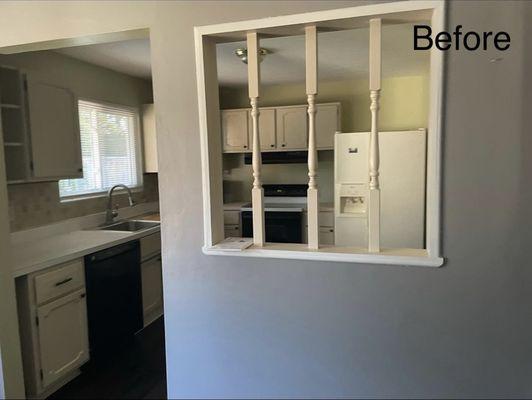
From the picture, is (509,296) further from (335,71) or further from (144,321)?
(335,71)

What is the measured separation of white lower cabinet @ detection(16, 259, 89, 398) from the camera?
217 cm

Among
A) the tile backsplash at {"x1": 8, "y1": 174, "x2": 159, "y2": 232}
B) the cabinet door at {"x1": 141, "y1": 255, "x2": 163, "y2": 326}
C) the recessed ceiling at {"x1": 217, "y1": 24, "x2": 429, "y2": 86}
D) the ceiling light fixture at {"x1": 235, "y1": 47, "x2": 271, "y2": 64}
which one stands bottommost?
the cabinet door at {"x1": 141, "y1": 255, "x2": 163, "y2": 326}

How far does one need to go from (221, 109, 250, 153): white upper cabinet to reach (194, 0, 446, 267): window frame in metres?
2.99

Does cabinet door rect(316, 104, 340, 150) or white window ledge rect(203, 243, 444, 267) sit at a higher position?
cabinet door rect(316, 104, 340, 150)

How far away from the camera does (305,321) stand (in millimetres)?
1555

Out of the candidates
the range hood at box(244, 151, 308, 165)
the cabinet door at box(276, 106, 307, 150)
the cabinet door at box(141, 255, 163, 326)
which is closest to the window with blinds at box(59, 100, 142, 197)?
the cabinet door at box(141, 255, 163, 326)

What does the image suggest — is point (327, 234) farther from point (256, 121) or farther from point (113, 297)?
point (256, 121)

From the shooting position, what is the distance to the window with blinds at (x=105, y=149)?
338 cm

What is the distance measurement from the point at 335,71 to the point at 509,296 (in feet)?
9.87

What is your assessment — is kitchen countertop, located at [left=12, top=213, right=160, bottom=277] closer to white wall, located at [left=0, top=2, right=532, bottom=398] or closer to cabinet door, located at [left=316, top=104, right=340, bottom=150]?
white wall, located at [left=0, top=2, right=532, bottom=398]

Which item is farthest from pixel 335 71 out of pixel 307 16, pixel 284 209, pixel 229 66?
pixel 307 16

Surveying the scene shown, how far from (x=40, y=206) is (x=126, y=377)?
1413mm

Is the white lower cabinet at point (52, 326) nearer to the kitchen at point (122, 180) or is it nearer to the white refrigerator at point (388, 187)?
the kitchen at point (122, 180)

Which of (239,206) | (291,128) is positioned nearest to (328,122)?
(291,128)
